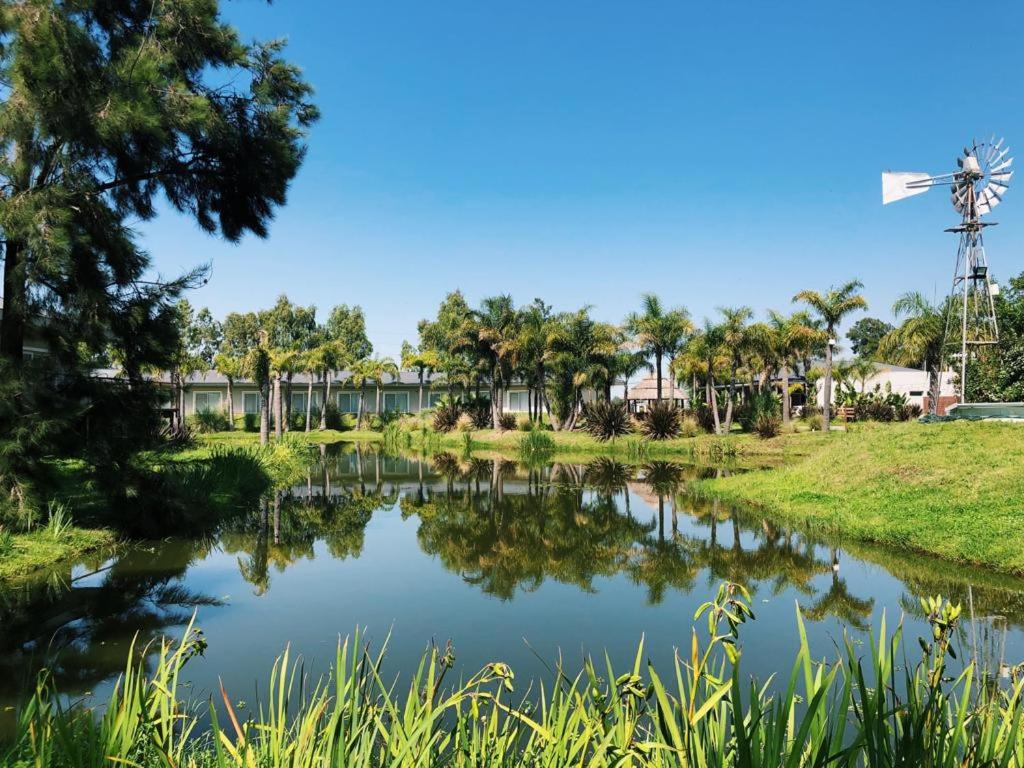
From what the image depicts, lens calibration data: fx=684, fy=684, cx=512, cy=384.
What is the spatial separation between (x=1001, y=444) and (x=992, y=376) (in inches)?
552

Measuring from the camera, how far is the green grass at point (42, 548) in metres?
7.86

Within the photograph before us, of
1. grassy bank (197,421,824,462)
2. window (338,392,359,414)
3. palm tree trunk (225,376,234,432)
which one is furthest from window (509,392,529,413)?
palm tree trunk (225,376,234,432)

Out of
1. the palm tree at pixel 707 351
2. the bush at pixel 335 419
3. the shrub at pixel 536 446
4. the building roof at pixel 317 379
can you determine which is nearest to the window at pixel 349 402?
the building roof at pixel 317 379

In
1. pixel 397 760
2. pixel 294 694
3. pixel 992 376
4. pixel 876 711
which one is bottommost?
pixel 294 694

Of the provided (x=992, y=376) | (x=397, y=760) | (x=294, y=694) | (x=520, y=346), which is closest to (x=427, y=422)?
(x=520, y=346)

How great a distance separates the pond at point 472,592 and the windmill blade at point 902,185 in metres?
22.2

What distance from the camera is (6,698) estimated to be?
16.0ft

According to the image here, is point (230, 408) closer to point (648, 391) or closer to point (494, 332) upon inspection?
point (494, 332)

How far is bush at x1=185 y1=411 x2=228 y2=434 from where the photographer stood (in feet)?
138

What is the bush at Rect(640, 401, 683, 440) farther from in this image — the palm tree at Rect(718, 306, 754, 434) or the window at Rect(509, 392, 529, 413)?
the window at Rect(509, 392, 529, 413)

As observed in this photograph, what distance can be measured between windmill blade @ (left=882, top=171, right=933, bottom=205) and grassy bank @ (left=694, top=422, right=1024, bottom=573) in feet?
55.2

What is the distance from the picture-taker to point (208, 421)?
43.2m

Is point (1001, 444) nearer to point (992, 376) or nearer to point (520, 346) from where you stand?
point (992, 376)

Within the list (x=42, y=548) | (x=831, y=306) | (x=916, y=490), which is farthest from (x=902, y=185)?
(x=42, y=548)
